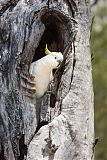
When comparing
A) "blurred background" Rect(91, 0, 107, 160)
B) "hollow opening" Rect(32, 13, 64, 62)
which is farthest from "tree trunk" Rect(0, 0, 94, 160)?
"blurred background" Rect(91, 0, 107, 160)

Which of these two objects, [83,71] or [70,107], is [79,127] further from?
[83,71]

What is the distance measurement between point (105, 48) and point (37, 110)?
35.7 ft

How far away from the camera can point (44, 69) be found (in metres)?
3.25

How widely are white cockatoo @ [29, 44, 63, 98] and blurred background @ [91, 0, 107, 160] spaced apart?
33.6 ft

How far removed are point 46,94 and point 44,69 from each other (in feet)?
0.46

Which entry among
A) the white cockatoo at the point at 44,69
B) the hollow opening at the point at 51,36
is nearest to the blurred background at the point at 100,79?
the hollow opening at the point at 51,36

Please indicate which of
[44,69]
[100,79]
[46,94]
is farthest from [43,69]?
[100,79]

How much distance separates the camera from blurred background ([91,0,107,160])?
44.6 feet

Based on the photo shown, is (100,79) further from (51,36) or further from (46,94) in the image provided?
(46,94)

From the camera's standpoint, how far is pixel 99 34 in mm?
14102

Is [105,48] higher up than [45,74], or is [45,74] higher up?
[45,74]

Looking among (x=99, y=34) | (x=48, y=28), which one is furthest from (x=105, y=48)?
(x=48, y=28)

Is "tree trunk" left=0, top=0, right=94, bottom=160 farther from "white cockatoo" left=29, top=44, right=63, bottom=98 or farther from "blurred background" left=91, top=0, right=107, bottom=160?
"blurred background" left=91, top=0, right=107, bottom=160

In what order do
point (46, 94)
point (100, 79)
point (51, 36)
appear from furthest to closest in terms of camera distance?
point (100, 79)
point (51, 36)
point (46, 94)
